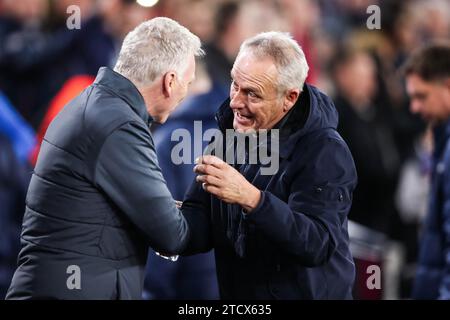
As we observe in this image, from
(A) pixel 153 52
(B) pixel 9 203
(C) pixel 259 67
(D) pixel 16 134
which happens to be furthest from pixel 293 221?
(D) pixel 16 134

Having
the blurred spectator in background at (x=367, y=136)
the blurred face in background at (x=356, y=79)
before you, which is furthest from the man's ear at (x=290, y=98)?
the blurred face in background at (x=356, y=79)

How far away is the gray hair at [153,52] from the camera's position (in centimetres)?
331

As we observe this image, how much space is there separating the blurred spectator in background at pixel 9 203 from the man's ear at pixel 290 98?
2.23 meters

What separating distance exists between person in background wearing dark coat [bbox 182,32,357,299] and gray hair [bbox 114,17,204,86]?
217 mm

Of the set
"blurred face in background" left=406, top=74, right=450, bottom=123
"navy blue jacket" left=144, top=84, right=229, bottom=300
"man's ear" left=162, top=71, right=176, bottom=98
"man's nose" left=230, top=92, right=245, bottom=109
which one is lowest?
"navy blue jacket" left=144, top=84, right=229, bottom=300

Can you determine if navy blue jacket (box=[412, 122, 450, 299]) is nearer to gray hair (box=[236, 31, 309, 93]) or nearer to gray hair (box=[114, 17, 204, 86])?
gray hair (box=[236, 31, 309, 93])

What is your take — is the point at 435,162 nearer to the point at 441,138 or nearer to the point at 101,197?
the point at 441,138

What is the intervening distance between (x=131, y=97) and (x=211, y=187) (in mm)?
447

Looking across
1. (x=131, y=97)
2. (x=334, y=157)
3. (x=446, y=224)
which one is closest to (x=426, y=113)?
(x=446, y=224)

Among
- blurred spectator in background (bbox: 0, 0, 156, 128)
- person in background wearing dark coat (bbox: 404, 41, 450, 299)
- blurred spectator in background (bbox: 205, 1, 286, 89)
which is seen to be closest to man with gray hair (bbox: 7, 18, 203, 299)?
person in background wearing dark coat (bbox: 404, 41, 450, 299)

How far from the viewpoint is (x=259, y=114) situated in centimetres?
338

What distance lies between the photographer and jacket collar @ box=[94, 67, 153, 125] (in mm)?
3256

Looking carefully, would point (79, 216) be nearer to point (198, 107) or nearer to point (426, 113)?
→ point (198, 107)

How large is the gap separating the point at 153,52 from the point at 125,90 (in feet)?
0.56
